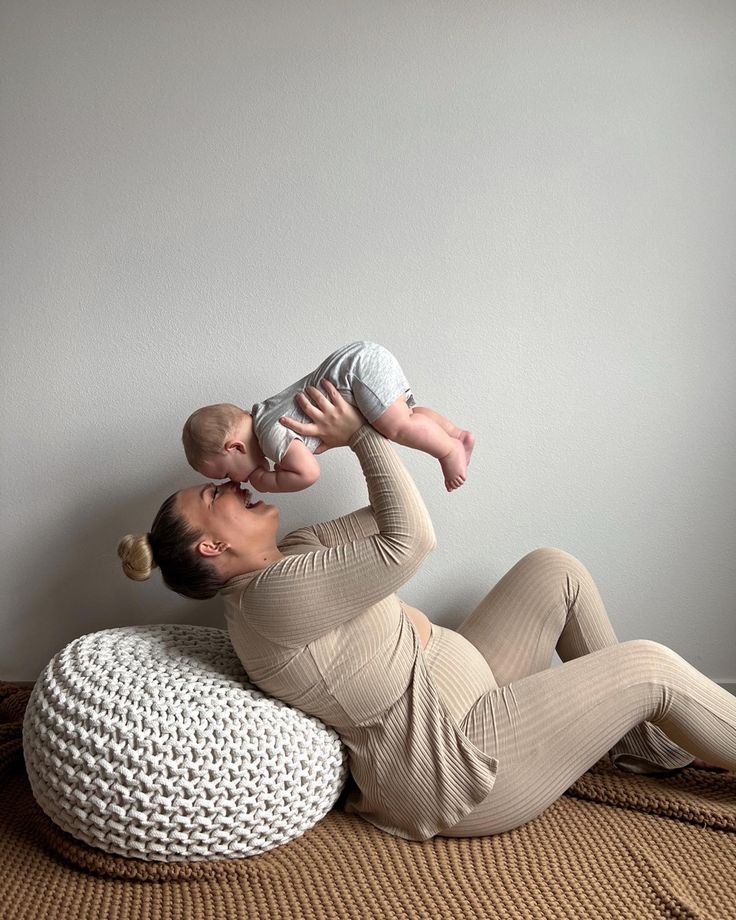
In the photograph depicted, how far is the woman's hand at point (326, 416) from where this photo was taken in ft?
5.18

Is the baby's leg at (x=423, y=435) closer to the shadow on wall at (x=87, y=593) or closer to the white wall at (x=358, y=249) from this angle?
the white wall at (x=358, y=249)

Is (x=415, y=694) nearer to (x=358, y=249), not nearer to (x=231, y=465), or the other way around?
(x=231, y=465)

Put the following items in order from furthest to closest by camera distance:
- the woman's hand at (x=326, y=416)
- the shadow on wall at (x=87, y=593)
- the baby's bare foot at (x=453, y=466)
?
the shadow on wall at (x=87, y=593) < the baby's bare foot at (x=453, y=466) < the woman's hand at (x=326, y=416)

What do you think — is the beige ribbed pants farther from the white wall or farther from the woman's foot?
the white wall

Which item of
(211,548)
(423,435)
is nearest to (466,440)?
(423,435)

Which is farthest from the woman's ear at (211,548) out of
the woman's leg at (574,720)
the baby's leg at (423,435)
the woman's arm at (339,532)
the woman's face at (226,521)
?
the woman's leg at (574,720)

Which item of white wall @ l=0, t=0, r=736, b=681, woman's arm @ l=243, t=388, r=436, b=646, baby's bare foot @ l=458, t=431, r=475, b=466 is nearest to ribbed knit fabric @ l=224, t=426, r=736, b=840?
woman's arm @ l=243, t=388, r=436, b=646

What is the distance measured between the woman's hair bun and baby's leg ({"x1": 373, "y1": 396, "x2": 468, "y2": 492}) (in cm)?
51

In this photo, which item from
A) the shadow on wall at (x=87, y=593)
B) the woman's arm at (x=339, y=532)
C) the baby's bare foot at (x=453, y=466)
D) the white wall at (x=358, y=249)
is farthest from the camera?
the shadow on wall at (x=87, y=593)

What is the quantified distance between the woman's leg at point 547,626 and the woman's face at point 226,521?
0.60 m

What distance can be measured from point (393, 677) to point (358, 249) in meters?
1.02

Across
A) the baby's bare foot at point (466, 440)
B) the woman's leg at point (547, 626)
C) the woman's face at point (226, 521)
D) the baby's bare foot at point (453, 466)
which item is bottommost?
the woman's leg at point (547, 626)

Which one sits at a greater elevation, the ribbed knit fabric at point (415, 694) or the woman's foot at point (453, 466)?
the woman's foot at point (453, 466)

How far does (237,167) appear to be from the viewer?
199cm
